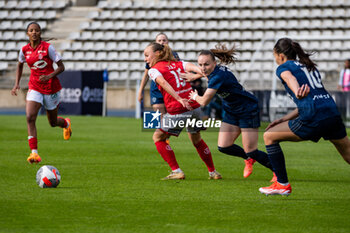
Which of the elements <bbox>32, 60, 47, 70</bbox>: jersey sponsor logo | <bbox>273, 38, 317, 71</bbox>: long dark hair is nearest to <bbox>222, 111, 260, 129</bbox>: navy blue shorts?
<bbox>273, 38, 317, 71</bbox>: long dark hair

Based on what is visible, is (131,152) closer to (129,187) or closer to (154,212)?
(129,187)

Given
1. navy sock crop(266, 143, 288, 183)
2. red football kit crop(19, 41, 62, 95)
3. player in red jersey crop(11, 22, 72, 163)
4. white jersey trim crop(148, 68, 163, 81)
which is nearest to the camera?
navy sock crop(266, 143, 288, 183)

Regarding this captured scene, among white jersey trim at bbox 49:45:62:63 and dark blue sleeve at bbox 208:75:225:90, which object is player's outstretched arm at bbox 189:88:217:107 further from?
white jersey trim at bbox 49:45:62:63

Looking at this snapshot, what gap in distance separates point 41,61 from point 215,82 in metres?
3.80

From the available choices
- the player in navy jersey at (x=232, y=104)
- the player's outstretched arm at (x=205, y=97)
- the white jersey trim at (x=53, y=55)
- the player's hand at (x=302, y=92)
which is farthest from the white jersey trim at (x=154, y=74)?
the white jersey trim at (x=53, y=55)

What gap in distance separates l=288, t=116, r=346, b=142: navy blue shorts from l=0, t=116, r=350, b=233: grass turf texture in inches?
27.3

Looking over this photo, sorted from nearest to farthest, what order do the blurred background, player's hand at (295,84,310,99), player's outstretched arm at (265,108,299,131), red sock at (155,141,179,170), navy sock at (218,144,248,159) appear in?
player's hand at (295,84,310,99), player's outstretched arm at (265,108,299,131), navy sock at (218,144,248,159), red sock at (155,141,179,170), the blurred background

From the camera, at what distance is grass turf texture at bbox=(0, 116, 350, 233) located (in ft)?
17.4

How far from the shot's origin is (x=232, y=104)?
7.96 metres

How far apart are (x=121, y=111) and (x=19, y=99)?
4.88 meters

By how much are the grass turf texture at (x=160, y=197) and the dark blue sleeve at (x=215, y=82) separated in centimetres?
121

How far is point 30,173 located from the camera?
862 centimetres

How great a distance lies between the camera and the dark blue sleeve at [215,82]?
7438 mm

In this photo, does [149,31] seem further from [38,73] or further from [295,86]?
[295,86]
